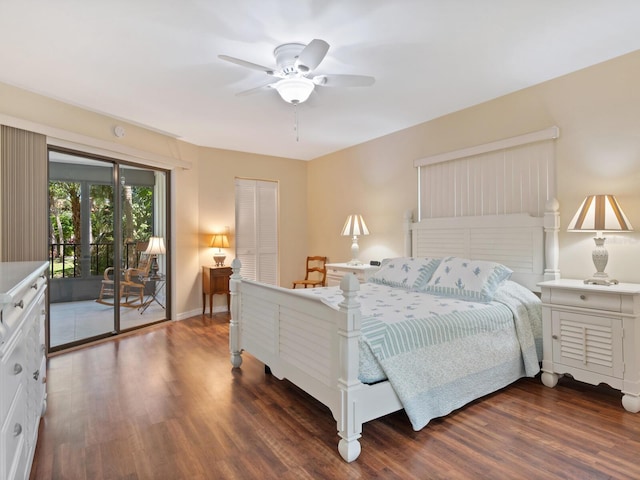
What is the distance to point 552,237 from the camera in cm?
322

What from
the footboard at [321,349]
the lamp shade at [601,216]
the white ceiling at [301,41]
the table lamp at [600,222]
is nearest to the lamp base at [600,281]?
the table lamp at [600,222]

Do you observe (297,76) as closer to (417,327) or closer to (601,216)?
(417,327)

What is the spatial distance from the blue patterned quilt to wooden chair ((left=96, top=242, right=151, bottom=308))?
2696 mm

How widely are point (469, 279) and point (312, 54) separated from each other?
2084 millimetres

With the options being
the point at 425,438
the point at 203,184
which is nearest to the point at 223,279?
the point at 203,184

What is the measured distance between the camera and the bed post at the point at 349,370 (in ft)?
6.42

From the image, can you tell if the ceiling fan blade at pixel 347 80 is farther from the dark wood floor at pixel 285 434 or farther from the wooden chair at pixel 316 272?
the wooden chair at pixel 316 272

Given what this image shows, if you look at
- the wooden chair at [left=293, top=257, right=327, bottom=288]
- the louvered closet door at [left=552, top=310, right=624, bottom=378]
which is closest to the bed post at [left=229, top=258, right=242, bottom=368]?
the wooden chair at [left=293, top=257, right=327, bottom=288]

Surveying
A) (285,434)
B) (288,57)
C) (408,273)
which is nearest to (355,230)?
(408,273)

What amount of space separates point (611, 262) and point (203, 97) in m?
3.74

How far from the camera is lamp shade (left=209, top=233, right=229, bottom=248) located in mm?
5379

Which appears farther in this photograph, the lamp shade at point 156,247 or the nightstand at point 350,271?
the lamp shade at point 156,247

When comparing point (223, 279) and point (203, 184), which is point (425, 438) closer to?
point (223, 279)

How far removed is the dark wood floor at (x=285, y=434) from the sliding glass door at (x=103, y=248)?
1.09 meters
